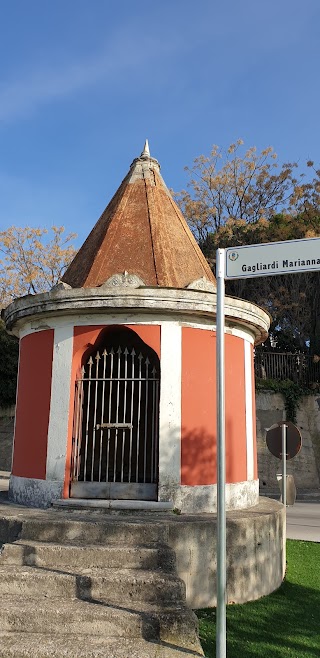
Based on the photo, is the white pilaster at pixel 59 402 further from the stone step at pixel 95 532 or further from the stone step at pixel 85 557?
the stone step at pixel 85 557

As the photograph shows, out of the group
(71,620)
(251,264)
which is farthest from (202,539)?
(251,264)

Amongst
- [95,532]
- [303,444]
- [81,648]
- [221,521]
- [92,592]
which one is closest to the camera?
[221,521]

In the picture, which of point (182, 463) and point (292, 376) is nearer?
point (182, 463)

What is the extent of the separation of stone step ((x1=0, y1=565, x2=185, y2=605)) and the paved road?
6.95 meters

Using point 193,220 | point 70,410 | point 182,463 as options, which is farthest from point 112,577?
point 193,220

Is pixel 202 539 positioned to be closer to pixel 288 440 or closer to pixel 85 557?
pixel 85 557

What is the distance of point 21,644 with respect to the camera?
3799 mm

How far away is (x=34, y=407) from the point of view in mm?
7301

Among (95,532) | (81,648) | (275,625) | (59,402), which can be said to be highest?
(59,402)

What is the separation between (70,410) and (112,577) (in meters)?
2.68

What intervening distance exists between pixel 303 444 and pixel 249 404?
15.3 m

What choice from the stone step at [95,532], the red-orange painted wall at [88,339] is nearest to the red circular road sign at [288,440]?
the red-orange painted wall at [88,339]

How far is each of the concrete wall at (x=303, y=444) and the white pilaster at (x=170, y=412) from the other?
14.6 m

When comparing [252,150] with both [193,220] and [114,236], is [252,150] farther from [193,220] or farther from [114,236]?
[114,236]
